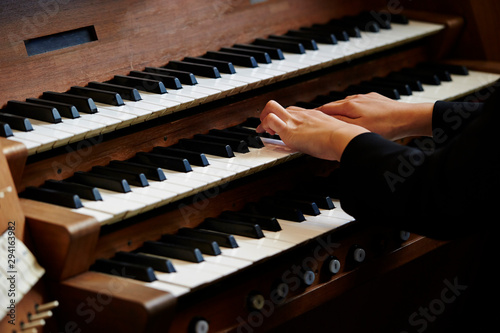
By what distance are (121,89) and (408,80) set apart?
3.69 feet

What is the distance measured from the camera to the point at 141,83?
2217 millimetres

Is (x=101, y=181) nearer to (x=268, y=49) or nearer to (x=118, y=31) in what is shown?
(x=118, y=31)

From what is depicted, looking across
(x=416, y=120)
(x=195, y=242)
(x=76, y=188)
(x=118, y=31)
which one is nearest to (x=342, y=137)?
(x=416, y=120)

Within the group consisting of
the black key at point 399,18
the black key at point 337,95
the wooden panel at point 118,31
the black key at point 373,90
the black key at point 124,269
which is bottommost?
the black key at point 124,269

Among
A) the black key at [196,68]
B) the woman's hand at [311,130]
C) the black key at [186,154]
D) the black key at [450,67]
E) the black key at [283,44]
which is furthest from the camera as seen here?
the black key at [450,67]

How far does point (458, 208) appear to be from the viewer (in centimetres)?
170

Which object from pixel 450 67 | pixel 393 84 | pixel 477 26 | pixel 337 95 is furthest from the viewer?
pixel 477 26

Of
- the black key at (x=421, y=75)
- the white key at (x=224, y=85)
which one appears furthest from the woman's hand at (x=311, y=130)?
the black key at (x=421, y=75)

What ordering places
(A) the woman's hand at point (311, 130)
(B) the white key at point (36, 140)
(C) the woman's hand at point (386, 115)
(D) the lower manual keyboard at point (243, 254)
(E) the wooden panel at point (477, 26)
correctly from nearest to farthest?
(D) the lower manual keyboard at point (243, 254) < (B) the white key at point (36, 140) < (A) the woman's hand at point (311, 130) < (C) the woman's hand at point (386, 115) < (E) the wooden panel at point (477, 26)

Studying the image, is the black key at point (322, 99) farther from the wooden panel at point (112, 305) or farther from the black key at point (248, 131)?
the wooden panel at point (112, 305)

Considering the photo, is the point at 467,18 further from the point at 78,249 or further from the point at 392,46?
the point at 78,249

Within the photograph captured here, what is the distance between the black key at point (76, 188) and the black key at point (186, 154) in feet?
0.98

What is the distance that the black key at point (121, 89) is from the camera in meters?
2.12

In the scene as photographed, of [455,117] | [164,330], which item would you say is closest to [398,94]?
[455,117]
